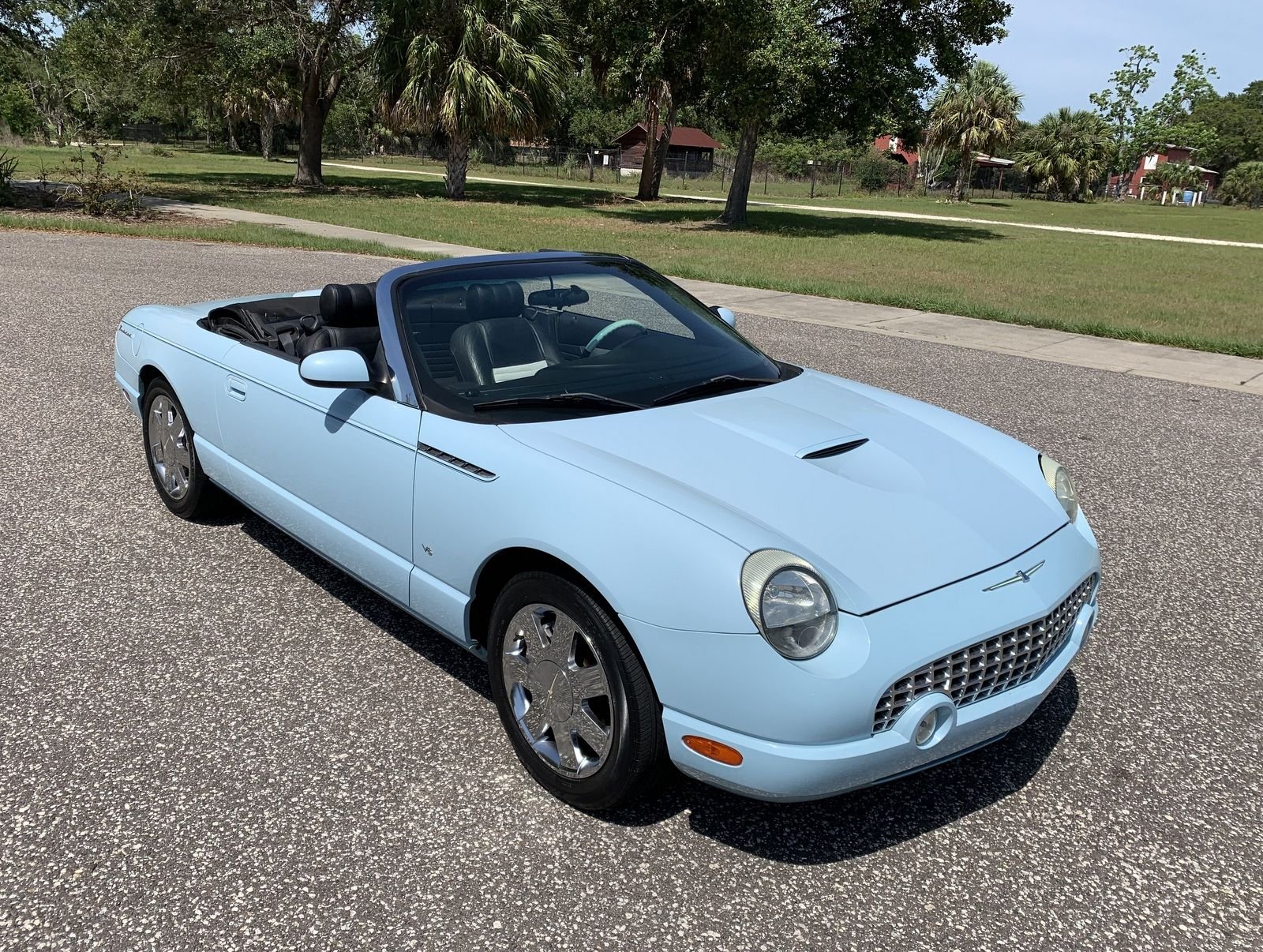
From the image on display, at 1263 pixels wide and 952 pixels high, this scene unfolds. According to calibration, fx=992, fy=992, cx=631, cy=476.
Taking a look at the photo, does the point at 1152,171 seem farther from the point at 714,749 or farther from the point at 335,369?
the point at 714,749

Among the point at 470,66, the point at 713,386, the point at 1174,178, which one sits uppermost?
the point at 1174,178

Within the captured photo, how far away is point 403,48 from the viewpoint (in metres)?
27.6

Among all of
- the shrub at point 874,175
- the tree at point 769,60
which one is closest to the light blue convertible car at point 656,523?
the tree at point 769,60

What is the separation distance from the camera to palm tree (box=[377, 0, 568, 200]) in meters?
26.7

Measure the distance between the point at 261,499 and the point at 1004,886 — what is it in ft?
9.90

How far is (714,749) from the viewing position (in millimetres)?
2400

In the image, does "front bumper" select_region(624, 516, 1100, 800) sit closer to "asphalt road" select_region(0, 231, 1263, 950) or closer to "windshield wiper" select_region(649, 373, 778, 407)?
"asphalt road" select_region(0, 231, 1263, 950)

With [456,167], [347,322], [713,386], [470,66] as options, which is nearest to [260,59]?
[470,66]

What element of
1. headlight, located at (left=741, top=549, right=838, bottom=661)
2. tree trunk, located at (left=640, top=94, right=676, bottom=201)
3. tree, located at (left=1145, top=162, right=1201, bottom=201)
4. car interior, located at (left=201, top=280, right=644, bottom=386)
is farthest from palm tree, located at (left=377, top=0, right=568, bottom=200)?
tree, located at (left=1145, top=162, right=1201, bottom=201)

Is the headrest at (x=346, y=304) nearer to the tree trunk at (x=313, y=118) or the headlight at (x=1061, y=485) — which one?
the headlight at (x=1061, y=485)

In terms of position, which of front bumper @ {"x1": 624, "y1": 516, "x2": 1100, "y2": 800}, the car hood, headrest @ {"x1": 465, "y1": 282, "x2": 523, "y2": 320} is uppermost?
headrest @ {"x1": 465, "y1": 282, "x2": 523, "y2": 320}

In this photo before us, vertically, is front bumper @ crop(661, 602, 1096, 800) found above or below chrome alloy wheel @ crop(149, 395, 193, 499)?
above

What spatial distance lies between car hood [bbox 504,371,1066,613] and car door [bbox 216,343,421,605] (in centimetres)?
56

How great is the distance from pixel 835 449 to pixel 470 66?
26.5 metres
